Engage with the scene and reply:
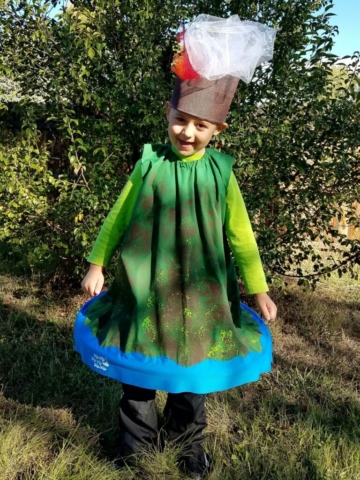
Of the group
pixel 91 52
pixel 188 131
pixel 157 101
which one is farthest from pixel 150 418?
pixel 91 52

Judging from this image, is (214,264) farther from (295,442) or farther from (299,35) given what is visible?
(299,35)

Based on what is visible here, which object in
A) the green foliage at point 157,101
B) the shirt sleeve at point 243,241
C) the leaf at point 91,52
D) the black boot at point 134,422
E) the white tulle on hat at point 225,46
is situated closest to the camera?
the white tulle on hat at point 225,46

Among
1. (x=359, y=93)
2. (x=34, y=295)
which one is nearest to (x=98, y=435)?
(x=34, y=295)

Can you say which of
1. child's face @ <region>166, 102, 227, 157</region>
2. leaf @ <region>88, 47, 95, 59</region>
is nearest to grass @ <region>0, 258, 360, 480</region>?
child's face @ <region>166, 102, 227, 157</region>

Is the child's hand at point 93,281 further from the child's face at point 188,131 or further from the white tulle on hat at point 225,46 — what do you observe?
the white tulle on hat at point 225,46

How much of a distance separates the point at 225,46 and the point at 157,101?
1576 millimetres

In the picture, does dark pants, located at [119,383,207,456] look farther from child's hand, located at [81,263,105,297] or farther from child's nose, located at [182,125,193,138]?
child's nose, located at [182,125,193,138]

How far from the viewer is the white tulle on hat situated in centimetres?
181

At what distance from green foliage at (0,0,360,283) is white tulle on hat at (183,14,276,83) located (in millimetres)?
1348

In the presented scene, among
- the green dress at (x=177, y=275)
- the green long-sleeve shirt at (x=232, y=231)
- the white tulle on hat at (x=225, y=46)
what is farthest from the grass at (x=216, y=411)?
the white tulle on hat at (x=225, y=46)

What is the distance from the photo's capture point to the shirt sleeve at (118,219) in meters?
2.04

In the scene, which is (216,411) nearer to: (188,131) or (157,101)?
(188,131)

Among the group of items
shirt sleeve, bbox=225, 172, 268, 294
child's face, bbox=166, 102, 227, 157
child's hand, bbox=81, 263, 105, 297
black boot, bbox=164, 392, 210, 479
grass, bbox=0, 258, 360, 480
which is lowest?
grass, bbox=0, 258, 360, 480

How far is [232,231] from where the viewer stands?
2037mm
